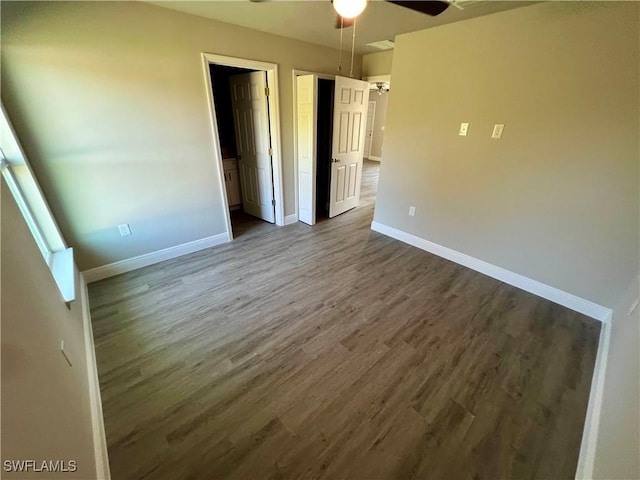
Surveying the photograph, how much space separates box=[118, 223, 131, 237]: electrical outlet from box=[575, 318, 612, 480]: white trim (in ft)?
11.7

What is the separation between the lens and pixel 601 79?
6.09ft

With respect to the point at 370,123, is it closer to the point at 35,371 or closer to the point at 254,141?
the point at 254,141

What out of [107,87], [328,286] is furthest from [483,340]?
[107,87]

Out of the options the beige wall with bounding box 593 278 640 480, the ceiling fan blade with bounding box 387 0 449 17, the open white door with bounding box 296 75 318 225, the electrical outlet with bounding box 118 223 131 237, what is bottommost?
the beige wall with bounding box 593 278 640 480

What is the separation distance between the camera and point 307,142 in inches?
135

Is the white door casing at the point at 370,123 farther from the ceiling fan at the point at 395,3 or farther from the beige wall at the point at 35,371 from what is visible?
the beige wall at the point at 35,371

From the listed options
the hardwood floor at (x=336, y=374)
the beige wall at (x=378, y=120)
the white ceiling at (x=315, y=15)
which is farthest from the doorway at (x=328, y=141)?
the beige wall at (x=378, y=120)

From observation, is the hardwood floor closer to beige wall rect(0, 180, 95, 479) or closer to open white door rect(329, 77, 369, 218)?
beige wall rect(0, 180, 95, 479)

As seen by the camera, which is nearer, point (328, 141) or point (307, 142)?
point (307, 142)

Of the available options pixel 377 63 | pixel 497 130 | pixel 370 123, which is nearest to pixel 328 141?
pixel 377 63

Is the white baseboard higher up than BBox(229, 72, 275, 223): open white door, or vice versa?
BBox(229, 72, 275, 223): open white door

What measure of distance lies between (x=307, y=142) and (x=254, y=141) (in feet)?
2.45

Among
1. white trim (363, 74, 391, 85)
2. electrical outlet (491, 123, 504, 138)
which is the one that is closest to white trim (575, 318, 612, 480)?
electrical outlet (491, 123, 504, 138)

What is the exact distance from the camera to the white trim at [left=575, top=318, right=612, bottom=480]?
121 cm
